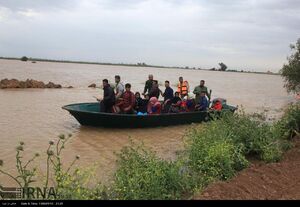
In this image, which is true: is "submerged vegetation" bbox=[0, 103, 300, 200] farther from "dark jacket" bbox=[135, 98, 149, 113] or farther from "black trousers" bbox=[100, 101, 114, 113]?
"dark jacket" bbox=[135, 98, 149, 113]

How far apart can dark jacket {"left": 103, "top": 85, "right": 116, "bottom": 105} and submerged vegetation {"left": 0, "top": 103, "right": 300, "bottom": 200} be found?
432 centimetres

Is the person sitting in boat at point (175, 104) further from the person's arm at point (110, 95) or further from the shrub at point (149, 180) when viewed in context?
the shrub at point (149, 180)

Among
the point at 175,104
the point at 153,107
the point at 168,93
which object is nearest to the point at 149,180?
the point at 153,107

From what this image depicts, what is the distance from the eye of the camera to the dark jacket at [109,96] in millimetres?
12492

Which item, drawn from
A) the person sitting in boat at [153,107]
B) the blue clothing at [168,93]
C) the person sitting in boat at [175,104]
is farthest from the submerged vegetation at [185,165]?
the blue clothing at [168,93]

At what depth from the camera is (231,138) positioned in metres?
7.94

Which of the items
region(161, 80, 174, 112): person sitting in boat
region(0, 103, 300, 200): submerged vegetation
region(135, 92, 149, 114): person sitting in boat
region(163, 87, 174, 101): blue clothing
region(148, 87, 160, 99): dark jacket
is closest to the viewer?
region(0, 103, 300, 200): submerged vegetation

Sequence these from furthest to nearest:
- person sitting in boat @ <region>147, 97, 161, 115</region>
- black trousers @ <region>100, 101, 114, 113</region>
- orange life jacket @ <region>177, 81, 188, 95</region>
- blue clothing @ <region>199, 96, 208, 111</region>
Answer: orange life jacket @ <region>177, 81, 188, 95</region>, blue clothing @ <region>199, 96, 208, 111</region>, person sitting in boat @ <region>147, 97, 161, 115</region>, black trousers @ <region>100, 101, 114, 113</region>

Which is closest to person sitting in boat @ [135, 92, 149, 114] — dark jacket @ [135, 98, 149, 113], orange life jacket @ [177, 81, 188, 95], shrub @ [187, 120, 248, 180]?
dark jacket @ [135, 98, 149, 113]

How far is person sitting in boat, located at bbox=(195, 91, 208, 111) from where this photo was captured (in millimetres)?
14328

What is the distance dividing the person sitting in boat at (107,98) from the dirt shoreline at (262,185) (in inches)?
249

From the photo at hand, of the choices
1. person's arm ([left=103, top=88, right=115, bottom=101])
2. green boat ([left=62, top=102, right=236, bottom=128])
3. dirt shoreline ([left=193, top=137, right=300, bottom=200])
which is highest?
person's arm ([left=103, top=88, right=115, bottom=101])

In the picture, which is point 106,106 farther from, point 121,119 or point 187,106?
point 187,106

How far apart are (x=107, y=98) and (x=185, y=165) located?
598cm
